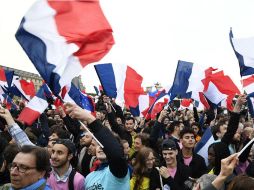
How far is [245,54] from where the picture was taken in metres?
5.00

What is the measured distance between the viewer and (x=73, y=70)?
13.1 feet

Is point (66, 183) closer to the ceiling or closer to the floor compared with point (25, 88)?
closer to the ceiling

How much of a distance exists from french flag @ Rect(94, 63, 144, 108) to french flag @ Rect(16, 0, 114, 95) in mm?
4403

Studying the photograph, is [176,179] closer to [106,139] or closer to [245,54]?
[245,54]

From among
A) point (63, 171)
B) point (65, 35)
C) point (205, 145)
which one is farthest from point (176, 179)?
point (65, 35)

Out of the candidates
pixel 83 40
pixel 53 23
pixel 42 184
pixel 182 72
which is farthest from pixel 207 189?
pixel 182 72

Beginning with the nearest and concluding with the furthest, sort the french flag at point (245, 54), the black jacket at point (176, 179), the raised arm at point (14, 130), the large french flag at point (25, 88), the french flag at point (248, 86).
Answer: the raised arm at point (14, 130)
the black jacket at point (176, 179)
the french flag at point (245, 54)
the french flag at point (248, 86)
the large french flag at point (25, 88)

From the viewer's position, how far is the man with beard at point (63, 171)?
4004mm

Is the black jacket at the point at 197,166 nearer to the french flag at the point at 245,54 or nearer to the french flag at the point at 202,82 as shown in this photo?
the french flag at the point at 245,54

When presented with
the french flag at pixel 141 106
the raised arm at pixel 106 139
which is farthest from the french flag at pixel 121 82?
the raised arm at pixel 106 139

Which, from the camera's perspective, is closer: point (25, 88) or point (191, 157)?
point (191, 157)

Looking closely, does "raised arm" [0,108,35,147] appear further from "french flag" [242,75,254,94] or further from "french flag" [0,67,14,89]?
"french flag" [0,67,14,89]

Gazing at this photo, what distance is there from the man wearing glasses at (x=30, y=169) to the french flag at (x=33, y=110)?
426 cm

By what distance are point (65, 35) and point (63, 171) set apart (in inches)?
56.7
